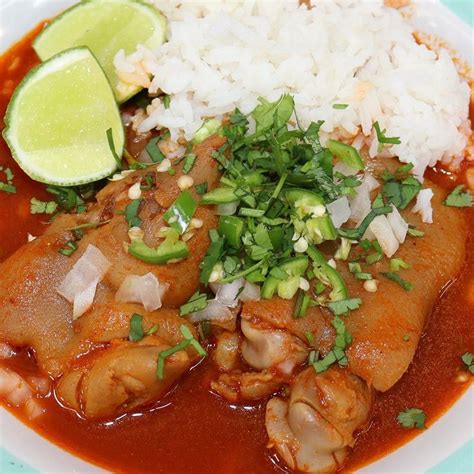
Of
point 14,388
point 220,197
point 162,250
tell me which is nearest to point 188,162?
point 220,197

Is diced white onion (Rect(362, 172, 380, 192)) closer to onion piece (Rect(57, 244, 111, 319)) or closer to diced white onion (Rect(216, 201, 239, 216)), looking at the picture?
diced white onion (Rect(216, 201, 239, 216))

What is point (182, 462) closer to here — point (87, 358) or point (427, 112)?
point (87, 358)

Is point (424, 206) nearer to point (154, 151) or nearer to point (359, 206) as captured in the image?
point (359, 206)

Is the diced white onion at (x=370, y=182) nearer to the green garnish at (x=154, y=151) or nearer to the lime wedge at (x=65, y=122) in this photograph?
the green garnish at (x=154, y=151)

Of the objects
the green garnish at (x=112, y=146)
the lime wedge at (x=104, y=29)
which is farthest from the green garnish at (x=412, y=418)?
the lime wedge at (x=104, y=29)

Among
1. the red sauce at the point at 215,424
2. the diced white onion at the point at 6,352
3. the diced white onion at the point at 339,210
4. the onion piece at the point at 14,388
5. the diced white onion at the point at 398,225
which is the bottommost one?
the onion piece at the point at 14,388

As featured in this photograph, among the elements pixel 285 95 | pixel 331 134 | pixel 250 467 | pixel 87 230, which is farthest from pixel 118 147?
pixel 250 467
